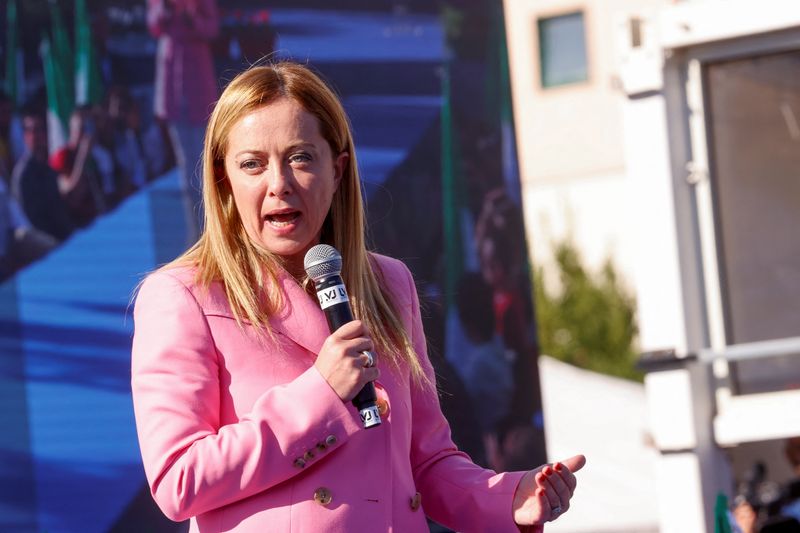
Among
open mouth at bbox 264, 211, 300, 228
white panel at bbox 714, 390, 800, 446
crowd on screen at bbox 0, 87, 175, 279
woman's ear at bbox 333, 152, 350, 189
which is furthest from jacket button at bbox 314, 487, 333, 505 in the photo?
white panel at bbox 714, 390, 800, 446

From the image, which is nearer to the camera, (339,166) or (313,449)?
(313,449)

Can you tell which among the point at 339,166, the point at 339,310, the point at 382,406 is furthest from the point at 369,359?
the point at 339,166

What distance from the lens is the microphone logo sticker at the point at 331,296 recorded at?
6.67 ft

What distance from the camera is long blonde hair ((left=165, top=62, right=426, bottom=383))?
216 cm

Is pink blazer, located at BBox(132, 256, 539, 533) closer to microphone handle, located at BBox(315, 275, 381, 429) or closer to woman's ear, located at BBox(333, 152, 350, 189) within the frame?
microphone handle, located at BBox(315, 275, 381, 429)

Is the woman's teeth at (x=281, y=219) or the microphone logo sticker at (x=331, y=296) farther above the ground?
the woman's teeth at (x=281, y=219)

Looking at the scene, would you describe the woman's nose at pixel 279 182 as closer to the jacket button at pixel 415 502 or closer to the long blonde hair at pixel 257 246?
the long blonde hair at pixel 257 246

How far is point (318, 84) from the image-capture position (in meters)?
2.22

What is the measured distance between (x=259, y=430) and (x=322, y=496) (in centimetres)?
15

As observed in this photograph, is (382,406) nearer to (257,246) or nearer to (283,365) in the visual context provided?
(283,365)

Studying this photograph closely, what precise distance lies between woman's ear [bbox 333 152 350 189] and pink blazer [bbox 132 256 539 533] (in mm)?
197

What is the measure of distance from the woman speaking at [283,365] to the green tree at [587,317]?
2145 centimetres

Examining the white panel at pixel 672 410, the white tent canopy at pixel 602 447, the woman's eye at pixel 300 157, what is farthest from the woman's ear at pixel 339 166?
the white tent canopy at pixel 602 447

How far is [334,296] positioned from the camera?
6.68ft
